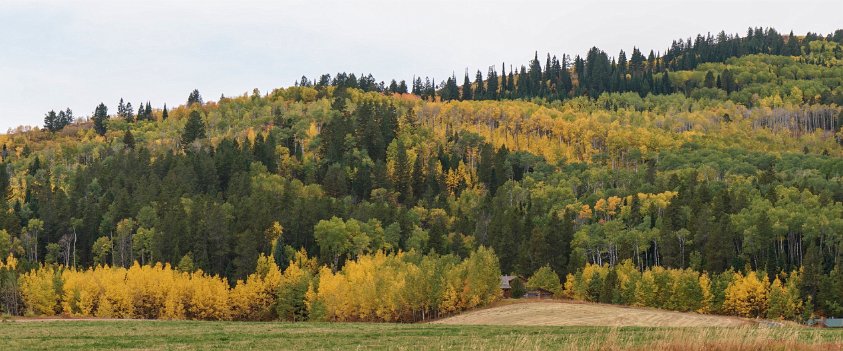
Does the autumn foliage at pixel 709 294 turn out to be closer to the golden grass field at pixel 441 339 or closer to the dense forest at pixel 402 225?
the dense forest at pixel 402 225

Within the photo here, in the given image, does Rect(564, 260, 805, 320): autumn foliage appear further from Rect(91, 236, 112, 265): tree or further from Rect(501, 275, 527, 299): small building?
Rect(91, 236, 112, 265): tree

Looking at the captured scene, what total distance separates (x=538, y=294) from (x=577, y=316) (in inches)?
1286

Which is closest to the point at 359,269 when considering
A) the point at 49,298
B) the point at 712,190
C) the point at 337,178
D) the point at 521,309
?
the point at 521,309

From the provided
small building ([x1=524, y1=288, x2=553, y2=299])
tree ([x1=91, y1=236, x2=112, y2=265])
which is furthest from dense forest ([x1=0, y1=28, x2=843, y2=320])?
small building ([x1=524, y1=288, x2=553, y2=299])

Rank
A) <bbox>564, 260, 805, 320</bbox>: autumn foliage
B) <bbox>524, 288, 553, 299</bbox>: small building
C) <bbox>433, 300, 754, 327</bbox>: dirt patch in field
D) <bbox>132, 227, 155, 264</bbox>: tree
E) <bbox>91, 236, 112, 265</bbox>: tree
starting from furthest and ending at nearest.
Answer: <bbox>91, 236, 112, 265</bbox>: tree → <bbox>132, 227, 155, 264</bbox>: tree → <bbox>524, 288, 553, 299</bbox>: small building → <bbox>564, 260, 805, 320</bbox>: autumn foliage → <bbox>433, 300, 754, 327</bbox>: dirt patch in field

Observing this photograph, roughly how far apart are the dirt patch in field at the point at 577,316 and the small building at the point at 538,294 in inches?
734

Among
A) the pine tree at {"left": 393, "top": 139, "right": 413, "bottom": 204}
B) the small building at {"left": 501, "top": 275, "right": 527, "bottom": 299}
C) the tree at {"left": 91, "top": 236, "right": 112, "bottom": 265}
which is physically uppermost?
the pine tree at {"left": 393, "top": 139, "right": 413, "bottom": 204}

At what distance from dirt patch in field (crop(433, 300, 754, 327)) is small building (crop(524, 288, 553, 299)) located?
1863 centimetres

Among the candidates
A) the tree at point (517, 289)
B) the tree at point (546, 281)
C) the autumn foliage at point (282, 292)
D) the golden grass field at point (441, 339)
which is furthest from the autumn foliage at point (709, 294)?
the golden grass field at point (441, 339)

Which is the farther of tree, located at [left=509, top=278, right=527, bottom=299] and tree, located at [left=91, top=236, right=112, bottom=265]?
tree, located at [left=91, top=236, right=112, bottom=265]

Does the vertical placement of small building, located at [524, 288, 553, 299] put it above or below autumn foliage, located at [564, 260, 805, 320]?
below

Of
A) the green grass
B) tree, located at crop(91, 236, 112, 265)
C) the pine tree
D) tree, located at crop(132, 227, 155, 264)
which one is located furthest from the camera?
the pine tree

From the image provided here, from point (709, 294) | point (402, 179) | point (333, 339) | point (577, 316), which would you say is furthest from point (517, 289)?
point (333, 339)

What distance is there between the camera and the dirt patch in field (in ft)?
319
